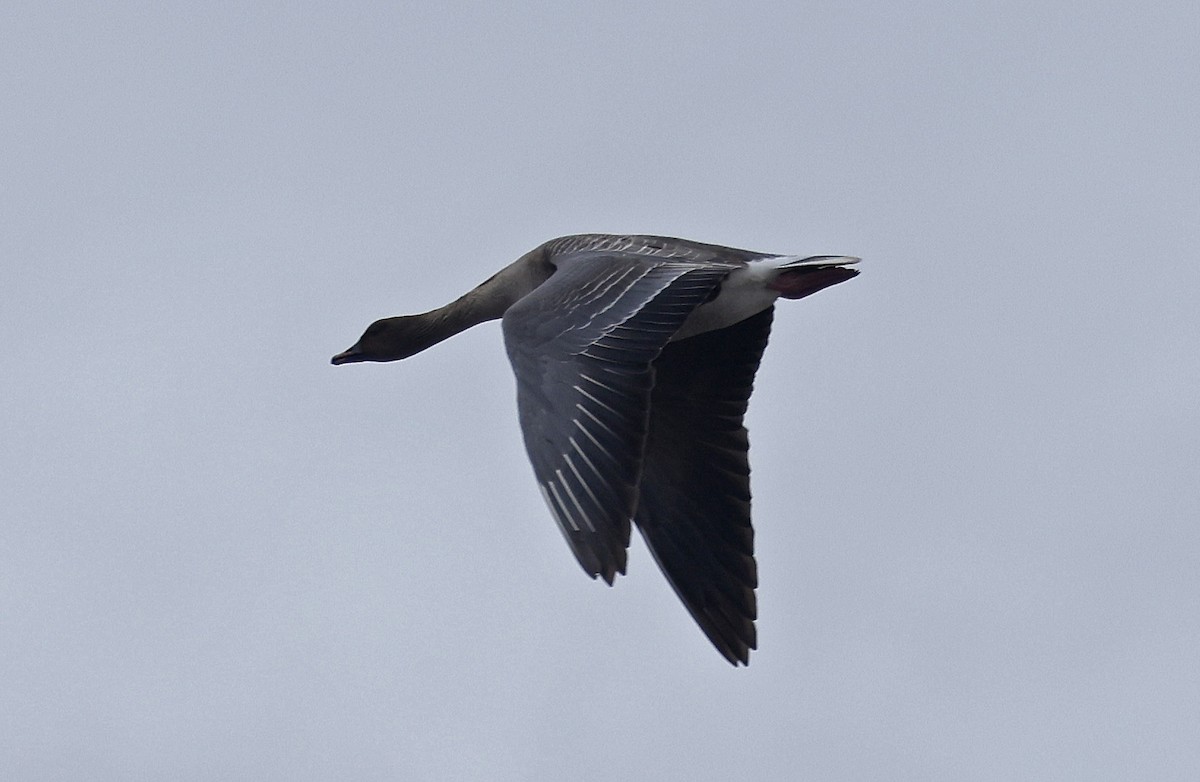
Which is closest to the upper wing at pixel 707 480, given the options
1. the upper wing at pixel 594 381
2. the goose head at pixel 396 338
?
the upper wing at pixel 594 381

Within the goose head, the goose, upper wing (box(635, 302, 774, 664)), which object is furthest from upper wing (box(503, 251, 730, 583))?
the goose head

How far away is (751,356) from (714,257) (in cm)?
98

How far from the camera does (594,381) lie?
1379 centimetres

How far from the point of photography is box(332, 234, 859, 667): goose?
43.9 ft

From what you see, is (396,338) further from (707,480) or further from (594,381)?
(594,381)

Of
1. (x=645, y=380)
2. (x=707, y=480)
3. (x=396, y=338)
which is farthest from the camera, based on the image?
(x=396, y=338)

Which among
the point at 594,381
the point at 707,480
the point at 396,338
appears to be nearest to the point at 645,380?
the point at 594,381

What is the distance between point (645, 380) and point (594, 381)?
1.16 ft

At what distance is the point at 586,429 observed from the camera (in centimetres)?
1351

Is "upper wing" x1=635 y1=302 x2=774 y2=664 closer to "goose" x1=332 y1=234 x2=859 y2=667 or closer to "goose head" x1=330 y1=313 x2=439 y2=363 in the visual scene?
"goose" x1=332 y1=234 x2=859 y2=667

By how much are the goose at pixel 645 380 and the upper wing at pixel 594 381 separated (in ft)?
0.04

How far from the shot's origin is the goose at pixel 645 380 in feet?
43.9

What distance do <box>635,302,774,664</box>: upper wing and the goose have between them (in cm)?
1

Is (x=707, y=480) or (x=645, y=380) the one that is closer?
(x=645, y=380)
